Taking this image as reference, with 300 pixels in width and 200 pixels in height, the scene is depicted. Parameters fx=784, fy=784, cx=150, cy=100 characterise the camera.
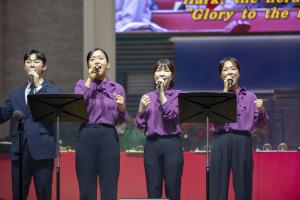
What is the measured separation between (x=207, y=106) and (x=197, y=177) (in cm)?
215

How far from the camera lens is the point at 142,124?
826cm

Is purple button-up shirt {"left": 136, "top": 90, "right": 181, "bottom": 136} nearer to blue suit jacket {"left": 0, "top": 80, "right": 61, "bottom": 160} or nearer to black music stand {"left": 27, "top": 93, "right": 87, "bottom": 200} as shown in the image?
black music stand {"left": 27, "top": 93, "right": 87, "bottom": 200}

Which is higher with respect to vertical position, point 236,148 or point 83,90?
point 83,90

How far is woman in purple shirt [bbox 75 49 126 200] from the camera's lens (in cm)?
781

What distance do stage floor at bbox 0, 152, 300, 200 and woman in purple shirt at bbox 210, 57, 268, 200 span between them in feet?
4.86

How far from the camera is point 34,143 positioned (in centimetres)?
802

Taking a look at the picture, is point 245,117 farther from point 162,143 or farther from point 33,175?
point 33,175

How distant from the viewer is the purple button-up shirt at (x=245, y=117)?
8164 millimetres

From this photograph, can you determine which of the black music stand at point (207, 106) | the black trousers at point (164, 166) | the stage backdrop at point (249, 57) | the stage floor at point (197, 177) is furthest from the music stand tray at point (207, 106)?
the stage backdrop at point (249, 57)

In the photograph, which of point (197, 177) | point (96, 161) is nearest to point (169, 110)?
point (96, 161)

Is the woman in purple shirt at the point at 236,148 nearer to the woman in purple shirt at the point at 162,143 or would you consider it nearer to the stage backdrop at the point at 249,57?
the woman in purple shirt at the point at 162,143

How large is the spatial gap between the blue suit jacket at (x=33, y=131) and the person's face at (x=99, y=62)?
22.8 inches

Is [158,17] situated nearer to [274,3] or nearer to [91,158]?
[274,3]

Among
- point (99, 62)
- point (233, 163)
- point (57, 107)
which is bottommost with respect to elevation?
point (233, 163)
